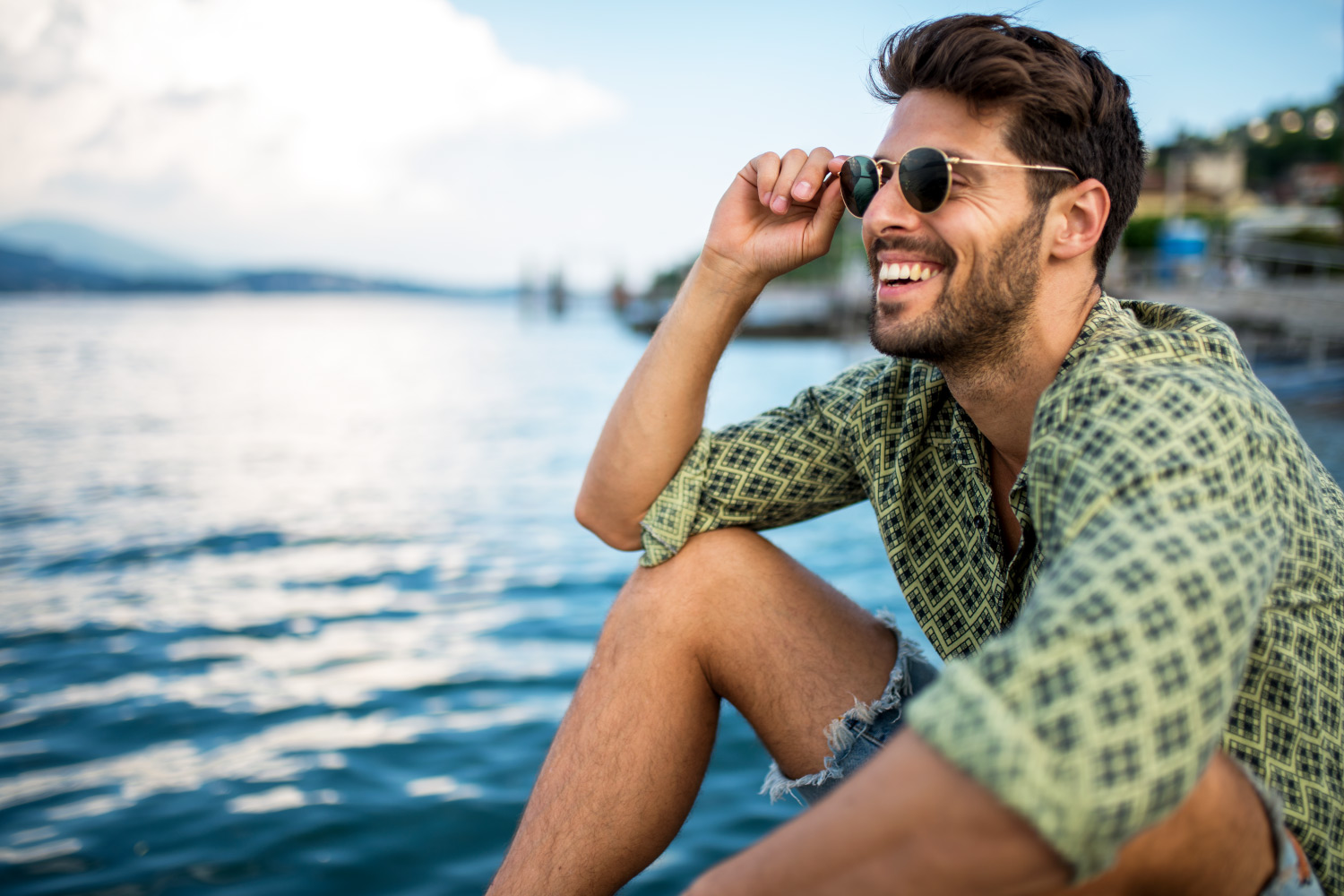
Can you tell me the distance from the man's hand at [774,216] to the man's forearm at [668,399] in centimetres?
4

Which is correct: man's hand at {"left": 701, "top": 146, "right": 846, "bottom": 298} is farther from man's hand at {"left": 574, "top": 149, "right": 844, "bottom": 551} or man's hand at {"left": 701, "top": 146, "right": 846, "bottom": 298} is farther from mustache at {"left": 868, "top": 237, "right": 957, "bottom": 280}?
mustache at {"left": 868, "top": 237, "right": 957, "bottom": 280}

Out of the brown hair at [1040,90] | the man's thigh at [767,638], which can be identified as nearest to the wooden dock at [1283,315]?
the brown hair at [1040,90]

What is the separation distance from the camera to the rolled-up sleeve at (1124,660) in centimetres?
88

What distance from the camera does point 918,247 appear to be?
1.70m

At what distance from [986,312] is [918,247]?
6.7 inches

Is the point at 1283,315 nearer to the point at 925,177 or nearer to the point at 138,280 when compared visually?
the point at 925,177

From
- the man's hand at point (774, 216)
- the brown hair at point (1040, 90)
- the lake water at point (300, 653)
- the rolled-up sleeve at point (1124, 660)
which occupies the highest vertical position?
the brown hair at point (1040, 90)

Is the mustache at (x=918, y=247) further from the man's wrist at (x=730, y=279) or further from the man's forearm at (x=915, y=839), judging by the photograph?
the man's forearm at (x=915, y=839)

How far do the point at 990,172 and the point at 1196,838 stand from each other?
3.60ft

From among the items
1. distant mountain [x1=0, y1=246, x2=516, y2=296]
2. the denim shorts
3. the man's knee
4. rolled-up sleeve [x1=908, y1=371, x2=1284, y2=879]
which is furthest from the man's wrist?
distant mountain [x1=0, y1=246, x2=516, y2=296]

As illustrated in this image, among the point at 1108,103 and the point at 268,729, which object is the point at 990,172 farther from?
the point at 268,729

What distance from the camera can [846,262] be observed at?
168 ft

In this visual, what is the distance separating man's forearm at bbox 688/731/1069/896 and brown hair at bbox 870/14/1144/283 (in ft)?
3.74

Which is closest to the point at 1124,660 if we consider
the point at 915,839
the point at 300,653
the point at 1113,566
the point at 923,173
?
the point at 1113,566
